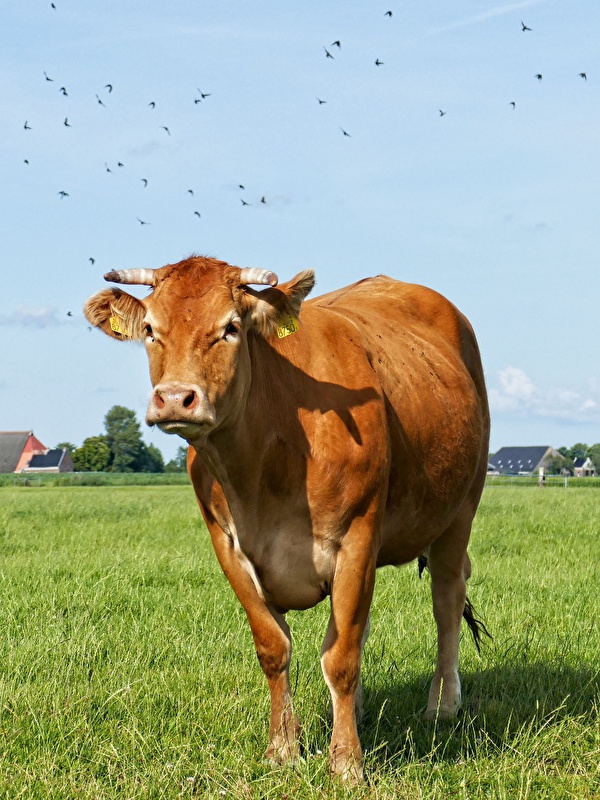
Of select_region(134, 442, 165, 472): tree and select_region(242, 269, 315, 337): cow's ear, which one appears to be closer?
select_region(242, 269, 315, 337): cow's ear

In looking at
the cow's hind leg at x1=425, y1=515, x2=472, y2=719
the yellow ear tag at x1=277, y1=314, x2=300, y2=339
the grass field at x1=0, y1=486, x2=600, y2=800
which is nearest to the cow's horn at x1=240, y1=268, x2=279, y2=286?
the yellow ear tag at x1=277, y1=314, x2=300, y2=339

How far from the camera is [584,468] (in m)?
132

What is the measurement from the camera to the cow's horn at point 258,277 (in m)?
4.47

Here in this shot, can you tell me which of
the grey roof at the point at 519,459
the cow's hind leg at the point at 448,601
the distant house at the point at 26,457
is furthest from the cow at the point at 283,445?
the grey roof at the point at 519,459

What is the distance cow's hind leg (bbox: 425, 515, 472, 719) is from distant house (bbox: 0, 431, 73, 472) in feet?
322

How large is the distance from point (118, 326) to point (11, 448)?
103974mm

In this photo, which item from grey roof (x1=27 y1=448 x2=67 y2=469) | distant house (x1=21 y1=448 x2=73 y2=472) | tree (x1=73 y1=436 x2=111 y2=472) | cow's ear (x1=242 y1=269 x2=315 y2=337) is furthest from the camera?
tree (x1=73 y1=436 x2=111 y2=472)

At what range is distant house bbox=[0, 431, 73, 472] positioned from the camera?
102 meters

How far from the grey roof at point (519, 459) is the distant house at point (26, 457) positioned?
174 ft

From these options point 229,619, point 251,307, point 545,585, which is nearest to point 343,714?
point 251,307

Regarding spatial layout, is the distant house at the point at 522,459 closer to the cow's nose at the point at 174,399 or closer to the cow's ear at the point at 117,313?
the cow's ear at the point at 117,313

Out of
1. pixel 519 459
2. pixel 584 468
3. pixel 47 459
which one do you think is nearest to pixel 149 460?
pixel 47 459

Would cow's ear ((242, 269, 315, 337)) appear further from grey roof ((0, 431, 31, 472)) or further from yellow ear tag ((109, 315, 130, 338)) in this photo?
grey roof ((0, 431, 31, 472))

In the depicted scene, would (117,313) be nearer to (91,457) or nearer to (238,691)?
(238,691)
